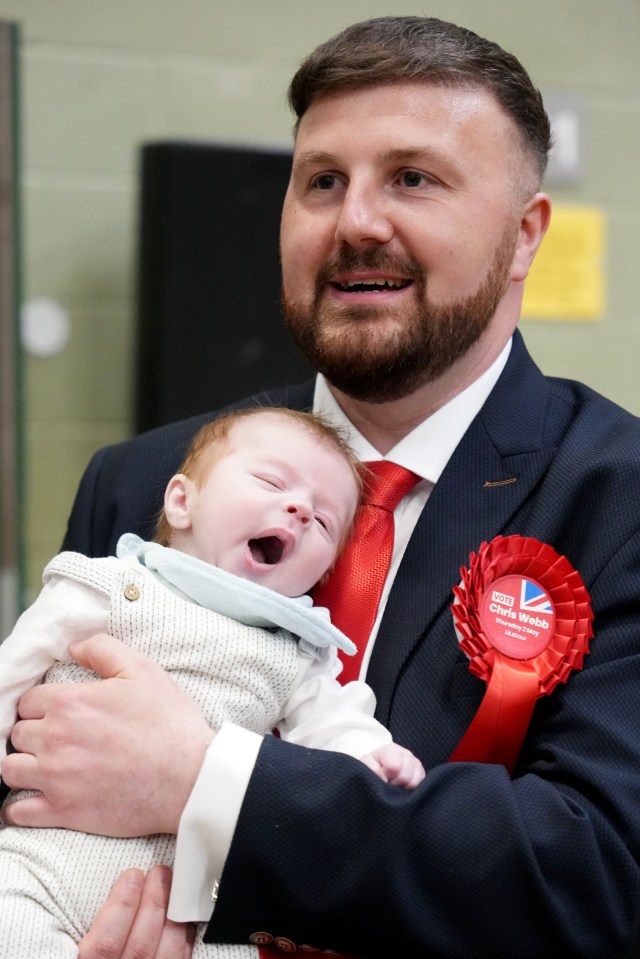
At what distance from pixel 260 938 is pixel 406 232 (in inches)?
39.3

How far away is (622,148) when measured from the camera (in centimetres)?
362

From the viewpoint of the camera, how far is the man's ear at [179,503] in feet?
5.46

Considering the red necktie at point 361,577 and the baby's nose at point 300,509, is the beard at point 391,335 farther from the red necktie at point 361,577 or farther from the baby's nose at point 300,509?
the baby's nose at point 300,509

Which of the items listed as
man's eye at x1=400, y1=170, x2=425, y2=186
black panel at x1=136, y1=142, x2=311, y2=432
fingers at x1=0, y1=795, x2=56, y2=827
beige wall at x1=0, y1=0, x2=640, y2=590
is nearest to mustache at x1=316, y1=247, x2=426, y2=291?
man's eye at x1=400, y1=170, x2=425, y2=186

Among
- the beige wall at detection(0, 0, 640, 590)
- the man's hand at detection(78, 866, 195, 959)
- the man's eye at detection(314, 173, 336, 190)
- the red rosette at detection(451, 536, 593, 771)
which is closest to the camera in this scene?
the man's hand at detection(78, 866, 195, 959)

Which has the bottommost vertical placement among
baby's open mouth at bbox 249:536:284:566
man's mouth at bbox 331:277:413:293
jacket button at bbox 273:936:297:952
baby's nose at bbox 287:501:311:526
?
jacket button at bbox 273:936:297:952

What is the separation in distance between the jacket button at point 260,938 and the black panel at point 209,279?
1786 mm

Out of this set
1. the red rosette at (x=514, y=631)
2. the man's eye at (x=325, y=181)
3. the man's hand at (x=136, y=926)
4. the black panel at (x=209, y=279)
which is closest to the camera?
the man's hand at (x=136, y=926)

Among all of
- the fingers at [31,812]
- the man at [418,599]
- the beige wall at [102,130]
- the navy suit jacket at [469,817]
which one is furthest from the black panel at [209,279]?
the fingers at [31,812]

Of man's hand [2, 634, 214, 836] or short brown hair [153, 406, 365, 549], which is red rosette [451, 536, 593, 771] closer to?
short brown hair [153, 406, 365, 549]

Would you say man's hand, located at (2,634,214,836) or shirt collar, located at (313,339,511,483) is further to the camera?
shirt collar, located at (313,339,511,483)

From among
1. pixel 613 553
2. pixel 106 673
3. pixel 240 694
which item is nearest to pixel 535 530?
pixel 613 553

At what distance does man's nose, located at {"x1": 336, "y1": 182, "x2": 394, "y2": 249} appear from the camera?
1.83 m

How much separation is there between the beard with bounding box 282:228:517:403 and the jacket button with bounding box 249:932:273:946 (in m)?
0.81
